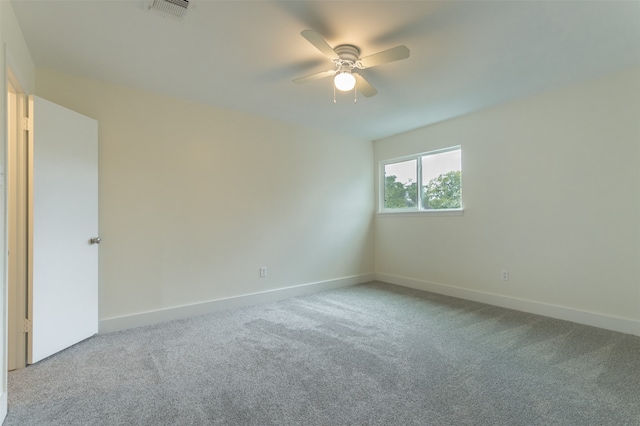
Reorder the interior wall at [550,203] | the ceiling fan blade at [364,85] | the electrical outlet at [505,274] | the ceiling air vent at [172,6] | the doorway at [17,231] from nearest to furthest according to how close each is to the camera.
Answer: the ceiling air vent at [172,6]
the doorway at [17,231]
the ceiling fan blade at [364,85]
the interior wall at [550,203]
the electrical outlet at [505,274]

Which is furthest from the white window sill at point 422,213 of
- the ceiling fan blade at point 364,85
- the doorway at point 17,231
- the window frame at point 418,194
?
the doorway at point 17,231

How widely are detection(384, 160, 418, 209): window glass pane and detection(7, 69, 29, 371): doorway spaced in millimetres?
4430

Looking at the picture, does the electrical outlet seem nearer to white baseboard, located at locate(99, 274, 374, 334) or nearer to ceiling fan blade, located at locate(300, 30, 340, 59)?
white baseboard, located at locate(99, 274, 374, 334)

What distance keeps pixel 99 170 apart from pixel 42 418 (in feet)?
6.76

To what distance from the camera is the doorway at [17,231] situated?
7.29 ft

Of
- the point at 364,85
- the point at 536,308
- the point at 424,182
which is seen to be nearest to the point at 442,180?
the point at 424,182

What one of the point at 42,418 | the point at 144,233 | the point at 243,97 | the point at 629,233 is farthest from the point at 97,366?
the point at 629,233

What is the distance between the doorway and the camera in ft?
7.29

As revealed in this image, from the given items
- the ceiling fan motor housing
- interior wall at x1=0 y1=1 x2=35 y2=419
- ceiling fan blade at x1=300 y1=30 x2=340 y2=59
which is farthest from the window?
interior wall at x1=0 y1=1 x2=35 y2=419

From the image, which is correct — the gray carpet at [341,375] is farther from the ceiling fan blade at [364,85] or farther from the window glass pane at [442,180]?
the ceiling fan blade at [364,85]

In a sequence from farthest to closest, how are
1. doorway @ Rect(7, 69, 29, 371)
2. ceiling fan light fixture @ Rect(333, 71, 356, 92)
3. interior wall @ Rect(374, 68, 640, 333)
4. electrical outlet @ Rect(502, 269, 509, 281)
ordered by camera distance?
electrical outlet @ Rect(502, 269, 509, 281), interior wall @ Rect(374, 68, 640, 333), ceiling fan light fixture @ Rect(333, 71, 356, 92), doorway @ Rect(7, 69, 29, 371)

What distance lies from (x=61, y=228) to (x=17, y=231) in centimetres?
27

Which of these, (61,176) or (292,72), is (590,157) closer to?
(292,72)

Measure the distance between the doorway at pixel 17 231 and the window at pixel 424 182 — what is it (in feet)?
14.5
